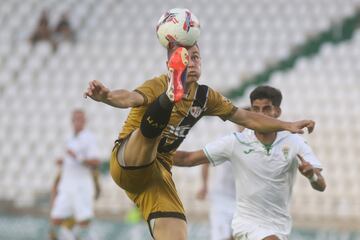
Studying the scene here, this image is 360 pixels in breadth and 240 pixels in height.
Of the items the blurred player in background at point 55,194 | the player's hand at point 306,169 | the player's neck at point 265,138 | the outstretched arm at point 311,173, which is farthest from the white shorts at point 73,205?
the player's hand at point 306,169

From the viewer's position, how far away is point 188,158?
709 centimetres

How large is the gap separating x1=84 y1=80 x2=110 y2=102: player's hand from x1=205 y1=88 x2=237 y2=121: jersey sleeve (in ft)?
3.77

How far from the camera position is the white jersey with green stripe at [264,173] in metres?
7.06

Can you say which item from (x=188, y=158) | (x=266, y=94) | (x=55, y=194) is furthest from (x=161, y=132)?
(x=55, y=194)

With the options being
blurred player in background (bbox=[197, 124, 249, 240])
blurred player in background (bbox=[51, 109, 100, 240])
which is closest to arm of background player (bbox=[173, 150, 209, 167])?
blurred player in background (bbox=[197, 124, 249, 240])

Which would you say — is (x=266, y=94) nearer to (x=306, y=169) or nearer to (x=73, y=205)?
(x=306, y=169)

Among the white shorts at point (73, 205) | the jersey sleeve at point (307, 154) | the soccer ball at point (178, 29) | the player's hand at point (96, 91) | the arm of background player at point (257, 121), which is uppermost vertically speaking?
the soccer ball at point (178, 29)

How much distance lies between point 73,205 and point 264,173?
6.48 metres

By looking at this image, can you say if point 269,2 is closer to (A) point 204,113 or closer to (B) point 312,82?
(B) point 312,82

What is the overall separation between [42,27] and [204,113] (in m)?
15.5

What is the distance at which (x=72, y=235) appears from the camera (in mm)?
13156

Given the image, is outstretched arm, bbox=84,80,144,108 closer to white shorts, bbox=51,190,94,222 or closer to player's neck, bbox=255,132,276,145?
player's neck, bbox=255,132,276,145

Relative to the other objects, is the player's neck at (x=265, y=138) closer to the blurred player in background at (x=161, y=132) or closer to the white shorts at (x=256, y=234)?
the blurred player in background at (x=161, y=132)

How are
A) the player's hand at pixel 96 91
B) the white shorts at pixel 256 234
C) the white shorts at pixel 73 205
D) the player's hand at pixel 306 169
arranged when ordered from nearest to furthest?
the player's hand at pixel 96 91
the player's hand at pixel 306 169
the white shorts at pixel 256 234
the white shorts at pixel 73 205
